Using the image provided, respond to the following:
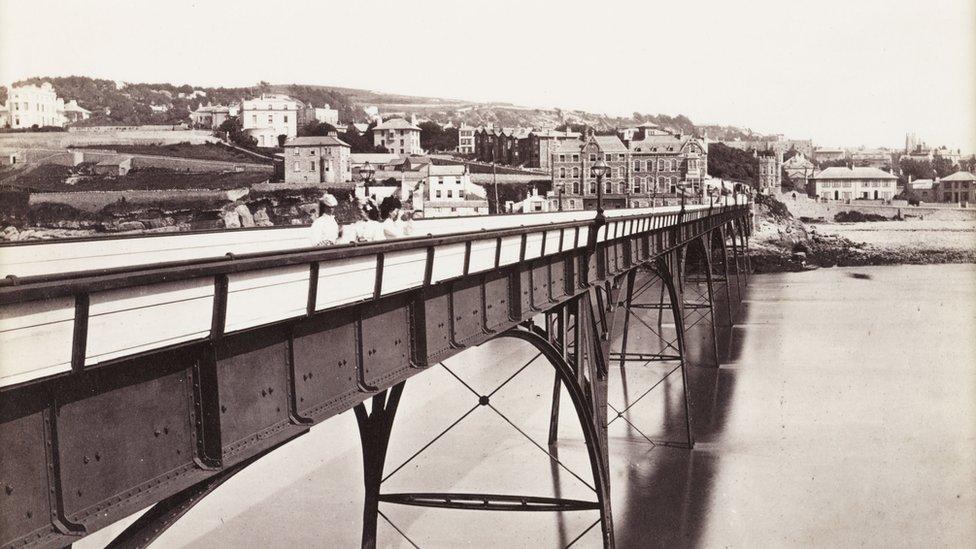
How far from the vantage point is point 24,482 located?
5.38 metres

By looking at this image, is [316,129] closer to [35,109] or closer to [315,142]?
[315,142]

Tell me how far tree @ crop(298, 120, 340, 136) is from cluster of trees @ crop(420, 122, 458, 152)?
2334 centimetres

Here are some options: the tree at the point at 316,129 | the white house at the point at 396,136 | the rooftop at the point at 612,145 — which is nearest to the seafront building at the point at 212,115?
the tree at the point at 316,129

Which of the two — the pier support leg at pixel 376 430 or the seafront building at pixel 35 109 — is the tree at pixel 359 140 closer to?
the seafront building at pixel 35 109

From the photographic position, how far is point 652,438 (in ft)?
116

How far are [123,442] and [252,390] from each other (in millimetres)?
1783

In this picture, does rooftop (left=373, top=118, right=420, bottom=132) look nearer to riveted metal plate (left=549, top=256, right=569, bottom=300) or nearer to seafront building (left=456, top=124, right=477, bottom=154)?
seafront building (left=456, top=124, right=477, bottom=154)

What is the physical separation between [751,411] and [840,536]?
14.4 metres

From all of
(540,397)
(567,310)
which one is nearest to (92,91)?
(540,397)

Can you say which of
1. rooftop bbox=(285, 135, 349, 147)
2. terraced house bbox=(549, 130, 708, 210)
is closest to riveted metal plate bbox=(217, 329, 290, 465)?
terraced house bbox=(549, 130, 708, 210)

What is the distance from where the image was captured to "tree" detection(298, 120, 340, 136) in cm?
17162

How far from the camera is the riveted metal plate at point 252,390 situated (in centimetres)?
750

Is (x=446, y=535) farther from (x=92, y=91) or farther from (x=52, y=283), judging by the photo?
(x=92, y=91)

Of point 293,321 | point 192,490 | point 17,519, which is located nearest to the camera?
point 17,519
